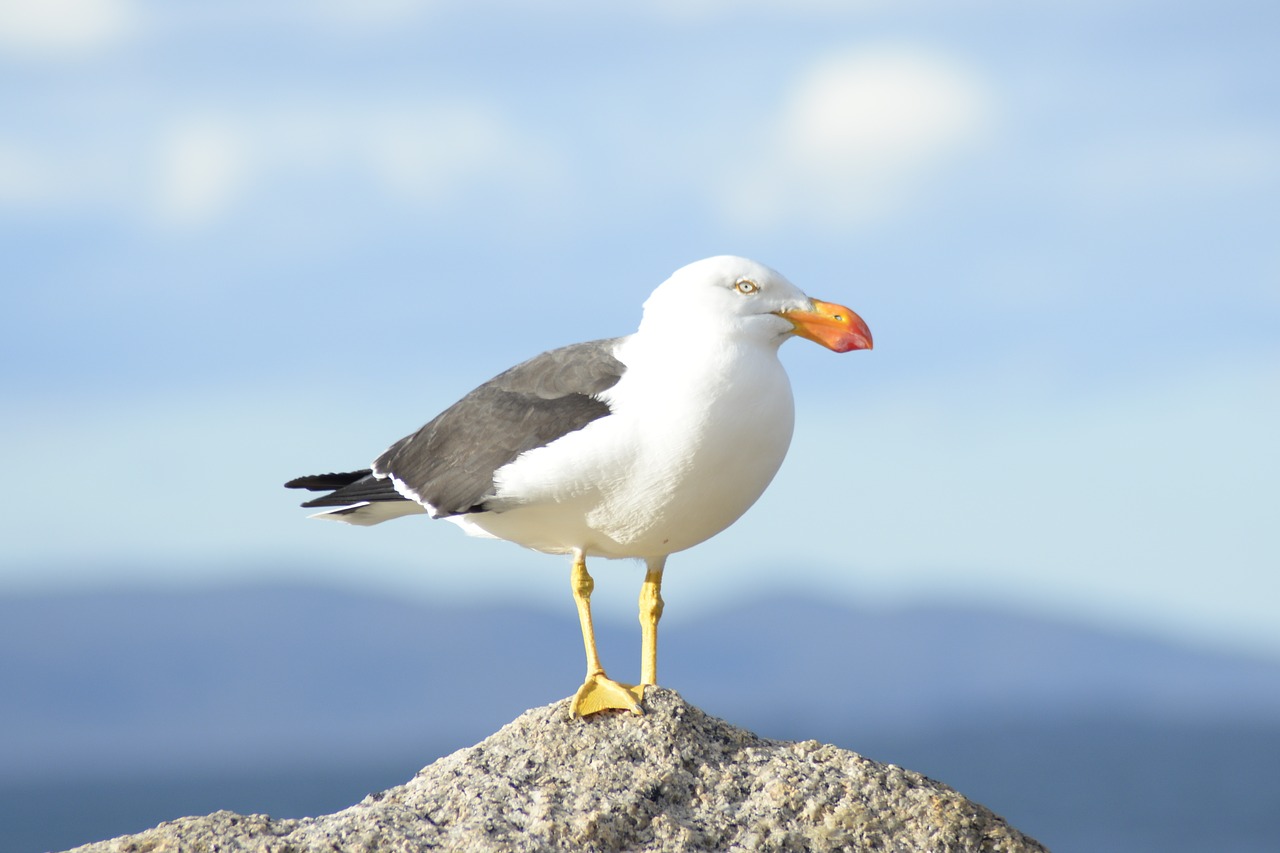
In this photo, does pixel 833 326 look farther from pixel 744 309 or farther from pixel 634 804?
pixel 634 804

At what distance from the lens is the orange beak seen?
30.4 ft

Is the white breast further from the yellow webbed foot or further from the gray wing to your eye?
the yellow webbed foot

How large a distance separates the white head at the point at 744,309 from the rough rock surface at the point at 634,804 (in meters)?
2.22

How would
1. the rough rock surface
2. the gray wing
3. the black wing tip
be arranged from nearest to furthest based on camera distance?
the rough rock surface < the gray wing < the black wing tip

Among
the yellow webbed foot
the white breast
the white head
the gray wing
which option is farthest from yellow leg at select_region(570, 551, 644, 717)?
the white head

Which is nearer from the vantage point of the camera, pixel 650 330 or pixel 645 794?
pixel 645 794

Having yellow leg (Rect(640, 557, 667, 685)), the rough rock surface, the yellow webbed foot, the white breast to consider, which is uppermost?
the white breast

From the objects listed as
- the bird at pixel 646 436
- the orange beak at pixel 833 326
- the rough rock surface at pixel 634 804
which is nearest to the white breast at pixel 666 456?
the bird at pixel 646 436

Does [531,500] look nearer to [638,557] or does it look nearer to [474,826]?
[638,557]

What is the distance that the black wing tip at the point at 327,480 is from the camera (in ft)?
35.9

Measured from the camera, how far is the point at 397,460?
10.5 metres

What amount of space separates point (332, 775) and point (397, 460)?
619 feet

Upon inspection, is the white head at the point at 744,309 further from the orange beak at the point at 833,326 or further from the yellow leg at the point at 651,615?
the yellow leg at the point at 651,615

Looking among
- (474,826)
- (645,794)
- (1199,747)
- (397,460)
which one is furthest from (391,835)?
(1199,747)
